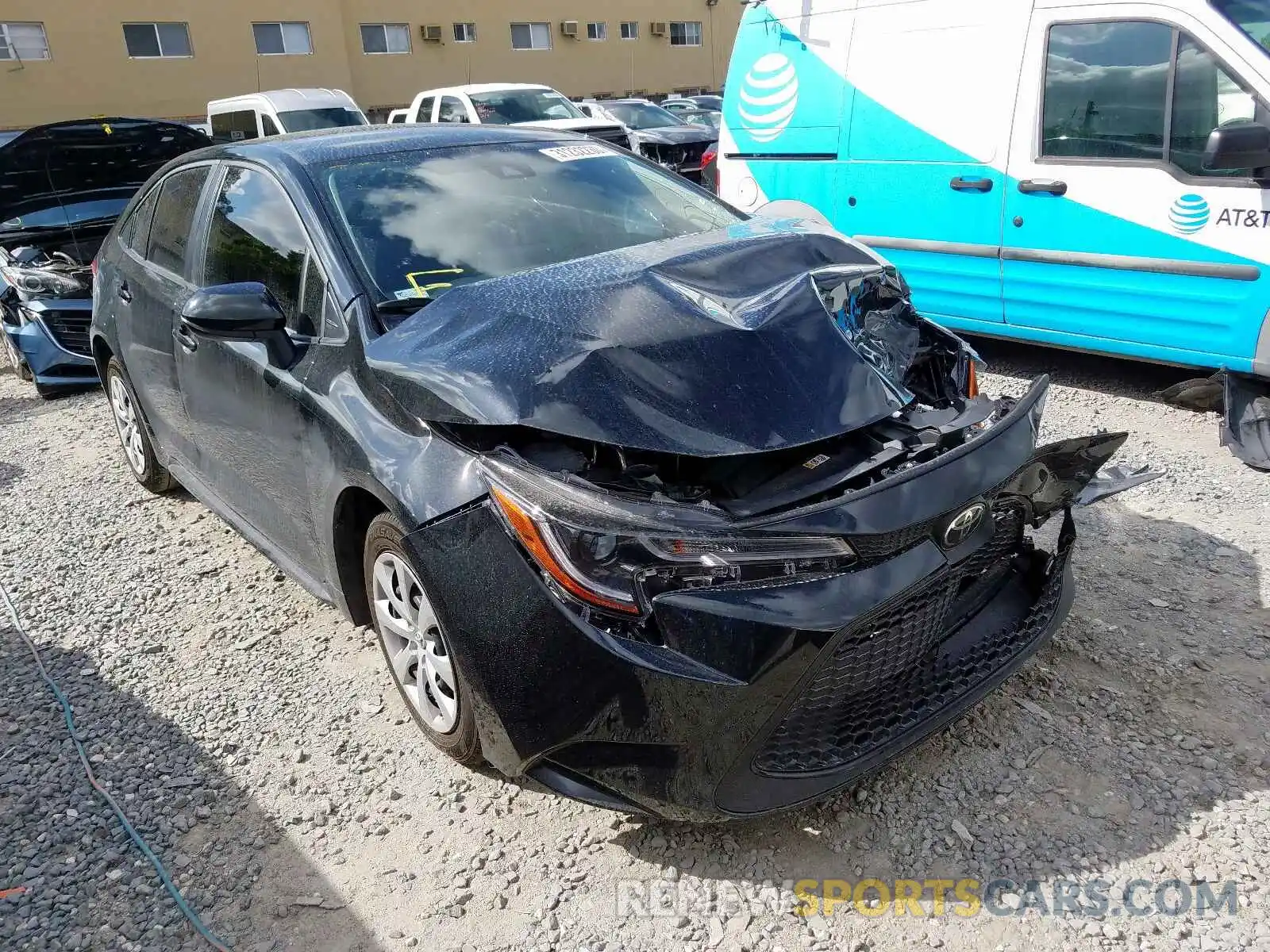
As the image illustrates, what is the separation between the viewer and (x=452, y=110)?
1480cm

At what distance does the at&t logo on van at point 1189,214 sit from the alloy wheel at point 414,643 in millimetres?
3907

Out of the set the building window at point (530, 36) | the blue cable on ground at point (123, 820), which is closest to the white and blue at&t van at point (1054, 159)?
the blue cable on ground at point (123, 820)

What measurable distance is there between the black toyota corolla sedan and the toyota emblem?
12 millimetres

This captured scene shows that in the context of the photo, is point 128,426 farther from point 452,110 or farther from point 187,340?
point 452,110

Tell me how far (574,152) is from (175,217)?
1665 mm

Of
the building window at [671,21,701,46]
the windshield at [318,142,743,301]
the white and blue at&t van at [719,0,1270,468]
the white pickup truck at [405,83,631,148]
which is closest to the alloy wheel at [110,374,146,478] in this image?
the windshield at [318,142,743,301]

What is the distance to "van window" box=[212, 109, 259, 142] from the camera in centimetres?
1458

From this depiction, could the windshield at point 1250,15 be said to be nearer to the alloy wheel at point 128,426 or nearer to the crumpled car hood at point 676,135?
the alloy wheel at point 128,426

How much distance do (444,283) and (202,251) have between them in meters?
1.28

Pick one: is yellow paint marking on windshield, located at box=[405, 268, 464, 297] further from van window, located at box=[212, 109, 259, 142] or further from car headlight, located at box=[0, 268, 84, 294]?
van window, located at box=[212, 109, 259, 142]

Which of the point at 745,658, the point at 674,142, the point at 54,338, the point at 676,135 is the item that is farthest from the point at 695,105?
the point at 745,658

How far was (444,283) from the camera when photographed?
290cm

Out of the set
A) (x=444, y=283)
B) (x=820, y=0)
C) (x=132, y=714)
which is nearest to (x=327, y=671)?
(x=132, y=714)

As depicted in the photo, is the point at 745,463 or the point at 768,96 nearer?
the point at 745,463
